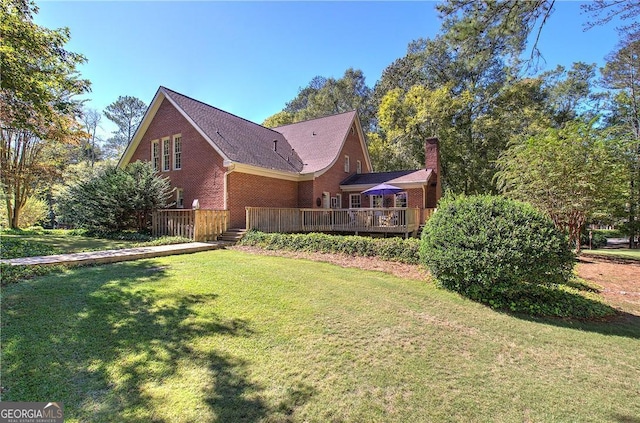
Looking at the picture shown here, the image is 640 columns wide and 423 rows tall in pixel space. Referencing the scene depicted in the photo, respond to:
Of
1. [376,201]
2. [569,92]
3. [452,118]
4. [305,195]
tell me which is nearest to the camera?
[305,195]

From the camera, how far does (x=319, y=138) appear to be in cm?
2109

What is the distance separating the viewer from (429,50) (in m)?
28.5

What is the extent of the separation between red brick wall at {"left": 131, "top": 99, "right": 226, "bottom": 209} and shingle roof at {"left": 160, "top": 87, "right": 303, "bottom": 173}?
24.4 inches

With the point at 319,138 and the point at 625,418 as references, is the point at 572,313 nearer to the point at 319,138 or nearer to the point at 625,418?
the point at 625,418

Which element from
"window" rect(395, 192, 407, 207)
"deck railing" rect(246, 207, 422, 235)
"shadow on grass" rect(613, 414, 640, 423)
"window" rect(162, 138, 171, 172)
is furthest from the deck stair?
"shadow on grass" rect(613, 414, 640, 423)

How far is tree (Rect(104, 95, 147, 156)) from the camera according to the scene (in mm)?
43000

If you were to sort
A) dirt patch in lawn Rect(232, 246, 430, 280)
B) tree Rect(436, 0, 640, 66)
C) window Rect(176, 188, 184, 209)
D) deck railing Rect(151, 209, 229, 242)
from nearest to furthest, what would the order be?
tree Rect(436, 0, 640, 66) < dirt patch in lawn Rect(232, 246, 430, 280) < deck railing Rect(151, 209, 229, 242) < window Rect(176, 188, 184, 209)

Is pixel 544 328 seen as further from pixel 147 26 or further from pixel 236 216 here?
pixel 147 26

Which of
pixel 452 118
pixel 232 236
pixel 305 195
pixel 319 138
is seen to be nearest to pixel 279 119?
pixel 319 138

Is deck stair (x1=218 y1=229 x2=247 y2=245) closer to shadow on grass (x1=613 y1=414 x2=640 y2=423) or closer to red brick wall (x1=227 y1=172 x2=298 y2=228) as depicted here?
red brick wall (x1=227 y1=172 x2=298 y2=228)

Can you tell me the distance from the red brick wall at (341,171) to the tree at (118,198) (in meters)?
8.42

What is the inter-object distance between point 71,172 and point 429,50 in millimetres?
32647

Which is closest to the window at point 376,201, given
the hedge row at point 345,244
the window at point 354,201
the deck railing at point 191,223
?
the window at point 354,201

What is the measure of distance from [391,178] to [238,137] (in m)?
10.1
